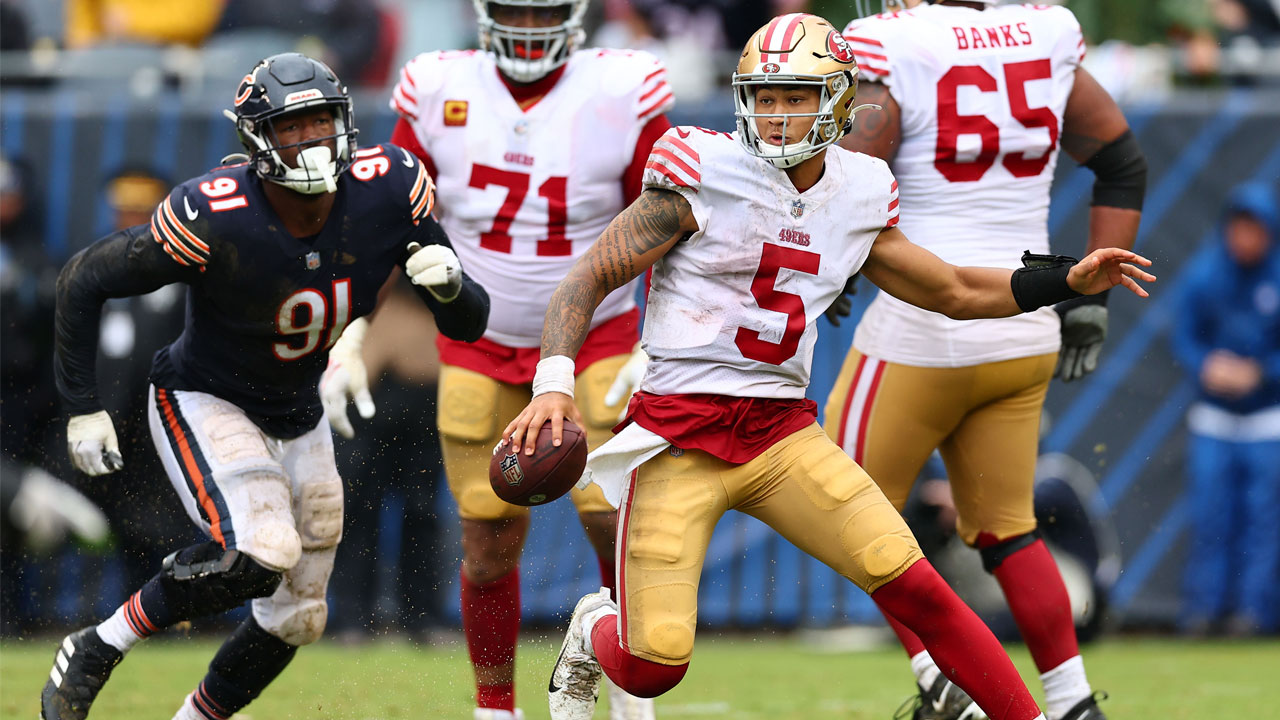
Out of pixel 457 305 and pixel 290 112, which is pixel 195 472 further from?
pixel 290 112

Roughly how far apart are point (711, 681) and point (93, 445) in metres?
3.37

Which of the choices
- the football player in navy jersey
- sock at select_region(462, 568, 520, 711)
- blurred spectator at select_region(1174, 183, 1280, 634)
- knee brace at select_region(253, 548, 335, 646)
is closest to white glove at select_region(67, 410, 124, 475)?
the football player in navy jersey

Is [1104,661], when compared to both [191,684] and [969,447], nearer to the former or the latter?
[969,447]

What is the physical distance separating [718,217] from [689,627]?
1.07 m

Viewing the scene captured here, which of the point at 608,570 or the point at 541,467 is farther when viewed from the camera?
the point at 608,570

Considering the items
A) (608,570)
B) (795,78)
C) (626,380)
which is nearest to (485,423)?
(626,380)

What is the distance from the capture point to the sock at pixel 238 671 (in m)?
4.92

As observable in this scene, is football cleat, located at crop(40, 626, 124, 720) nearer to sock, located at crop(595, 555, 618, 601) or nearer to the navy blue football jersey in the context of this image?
the navy blue football jersey

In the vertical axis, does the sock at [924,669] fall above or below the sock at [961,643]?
below

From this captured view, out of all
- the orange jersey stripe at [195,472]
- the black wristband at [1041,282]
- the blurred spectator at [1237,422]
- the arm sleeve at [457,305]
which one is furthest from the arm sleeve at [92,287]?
the blurred spectator at [1237,422]

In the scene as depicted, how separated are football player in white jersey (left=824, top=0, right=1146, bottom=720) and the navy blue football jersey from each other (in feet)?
4.61

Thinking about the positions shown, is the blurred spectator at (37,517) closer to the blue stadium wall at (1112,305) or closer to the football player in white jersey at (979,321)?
the blue stadium wall at (1112,305)

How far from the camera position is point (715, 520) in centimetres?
432

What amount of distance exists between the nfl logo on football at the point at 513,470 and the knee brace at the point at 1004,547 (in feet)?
5.66
